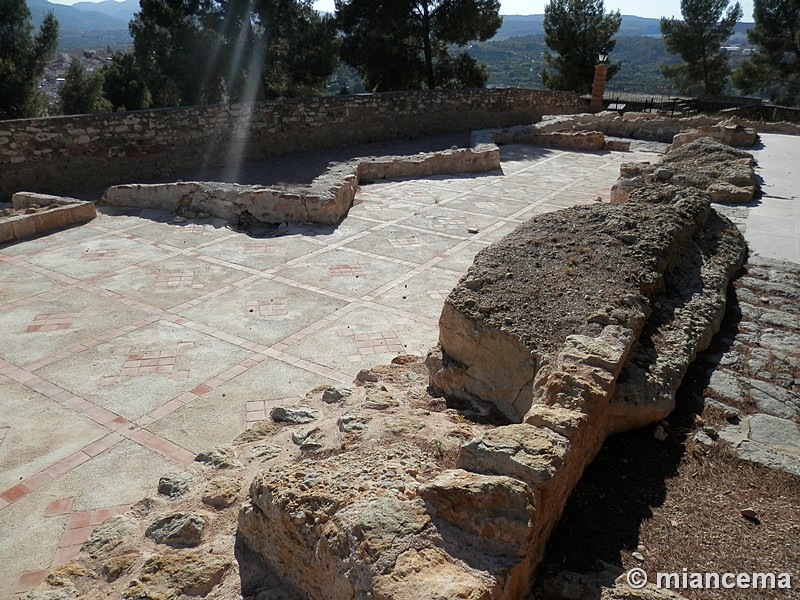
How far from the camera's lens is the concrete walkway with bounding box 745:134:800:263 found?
21.4 ft

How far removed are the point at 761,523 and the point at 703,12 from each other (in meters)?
36.2

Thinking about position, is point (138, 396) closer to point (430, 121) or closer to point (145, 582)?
point (145, 582)

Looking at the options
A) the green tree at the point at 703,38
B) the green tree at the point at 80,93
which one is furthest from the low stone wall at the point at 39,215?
the green tree at the point at 703,38

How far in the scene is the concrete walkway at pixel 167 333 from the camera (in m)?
3.98

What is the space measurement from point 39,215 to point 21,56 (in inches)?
554

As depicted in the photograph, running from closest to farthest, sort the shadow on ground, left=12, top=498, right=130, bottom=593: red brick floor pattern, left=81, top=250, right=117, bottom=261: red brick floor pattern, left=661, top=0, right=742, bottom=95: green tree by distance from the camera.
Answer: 1. the shadow on ground
2. left=12, top=498, right=130, bottom=593: red brick floor pattern
3. left=81, top=250, right=117, bottom=261: red brick floor pattern
4. left=661, top=0, right=742, bottom=95: green tree

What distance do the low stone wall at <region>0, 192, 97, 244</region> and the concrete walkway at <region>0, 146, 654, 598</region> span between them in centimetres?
29

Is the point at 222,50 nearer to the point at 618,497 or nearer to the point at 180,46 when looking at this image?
the point at 180,46

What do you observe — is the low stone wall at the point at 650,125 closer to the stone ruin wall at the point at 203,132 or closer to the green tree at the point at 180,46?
the stone ruin wall at the point at 203,132

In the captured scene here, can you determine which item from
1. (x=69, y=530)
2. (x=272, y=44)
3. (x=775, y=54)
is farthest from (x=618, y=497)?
(x=775, y=54)

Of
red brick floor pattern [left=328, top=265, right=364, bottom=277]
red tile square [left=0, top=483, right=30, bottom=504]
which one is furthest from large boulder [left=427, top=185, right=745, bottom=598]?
red brick floor pattern [left=328, top=265, right=364, bottom=277]

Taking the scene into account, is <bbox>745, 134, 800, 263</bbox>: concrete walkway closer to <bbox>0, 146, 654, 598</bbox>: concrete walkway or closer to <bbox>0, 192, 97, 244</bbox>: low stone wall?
<bbox>0, 146, 654, 598</bbox>: concrete walkway

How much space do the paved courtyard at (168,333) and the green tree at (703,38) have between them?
28.0 meters

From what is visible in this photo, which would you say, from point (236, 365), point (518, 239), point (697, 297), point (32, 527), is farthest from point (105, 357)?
point (697, 297)
